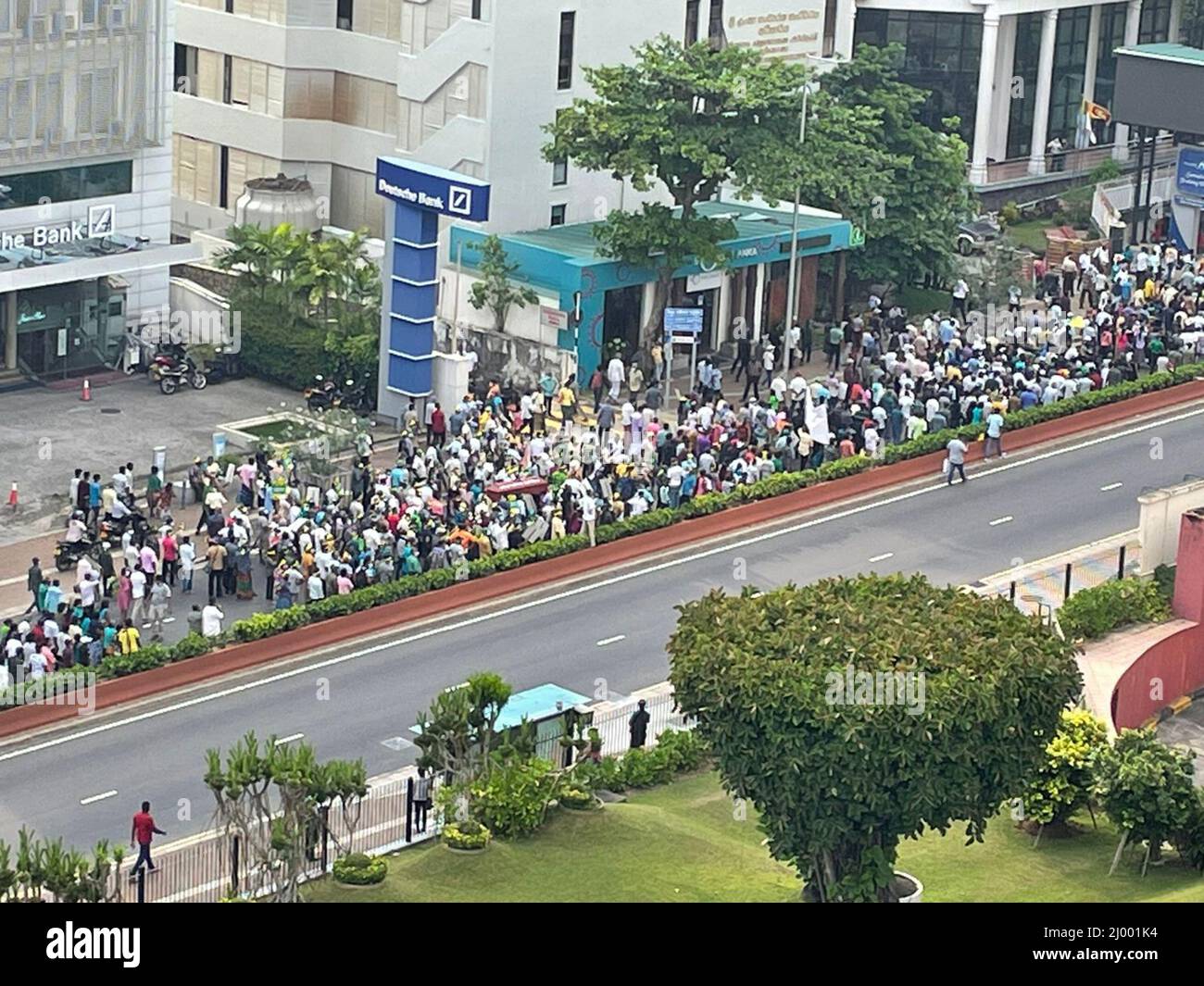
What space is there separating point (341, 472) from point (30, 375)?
462 inches

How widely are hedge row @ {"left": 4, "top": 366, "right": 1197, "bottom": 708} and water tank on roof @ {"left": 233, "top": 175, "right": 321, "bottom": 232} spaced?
2032 cm

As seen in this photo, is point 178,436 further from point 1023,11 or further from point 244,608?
point 1023,11

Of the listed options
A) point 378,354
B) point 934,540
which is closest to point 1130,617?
point 934,540

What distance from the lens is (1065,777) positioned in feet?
135

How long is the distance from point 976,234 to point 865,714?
48.9 meters

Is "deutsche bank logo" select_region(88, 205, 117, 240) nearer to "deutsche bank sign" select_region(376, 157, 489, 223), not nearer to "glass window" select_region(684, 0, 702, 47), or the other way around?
"deutsche bank sign" select_region(376, 157, 489, 223)

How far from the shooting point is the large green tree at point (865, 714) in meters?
34.5

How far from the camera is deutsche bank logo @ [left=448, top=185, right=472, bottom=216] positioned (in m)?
62.2

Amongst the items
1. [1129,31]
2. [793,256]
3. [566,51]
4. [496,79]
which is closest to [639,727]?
[793,256]

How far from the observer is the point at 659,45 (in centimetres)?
6988

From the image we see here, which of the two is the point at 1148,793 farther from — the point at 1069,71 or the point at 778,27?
the point at 1069,71

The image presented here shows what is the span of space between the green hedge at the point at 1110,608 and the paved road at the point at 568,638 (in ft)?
13.1

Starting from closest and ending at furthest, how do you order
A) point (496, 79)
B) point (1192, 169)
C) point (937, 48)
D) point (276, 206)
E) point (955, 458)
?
point (955, 458) < point (496, 79) < point (276, 206) < point (1192, 169) < point (937, 48)

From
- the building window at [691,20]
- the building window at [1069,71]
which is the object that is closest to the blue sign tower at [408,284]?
the building window at [691,20]
